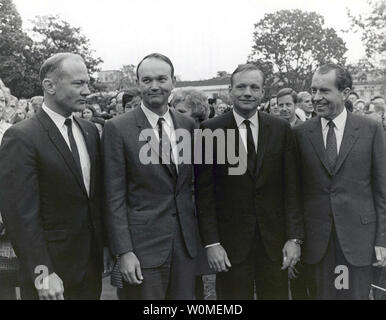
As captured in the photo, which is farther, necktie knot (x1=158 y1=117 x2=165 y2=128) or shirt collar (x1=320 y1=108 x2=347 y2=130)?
shirt collar (x1=320 y1=108 x2=347 y2=130)

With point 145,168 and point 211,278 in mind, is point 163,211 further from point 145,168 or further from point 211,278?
point 211,278

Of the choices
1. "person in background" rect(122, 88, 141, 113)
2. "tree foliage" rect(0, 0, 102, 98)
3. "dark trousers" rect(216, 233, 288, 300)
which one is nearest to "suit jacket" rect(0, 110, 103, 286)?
"dark trousers" rect(216, 233, 288, 300)

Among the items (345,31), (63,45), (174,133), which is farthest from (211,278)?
(63,45)

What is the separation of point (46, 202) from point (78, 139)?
50cm

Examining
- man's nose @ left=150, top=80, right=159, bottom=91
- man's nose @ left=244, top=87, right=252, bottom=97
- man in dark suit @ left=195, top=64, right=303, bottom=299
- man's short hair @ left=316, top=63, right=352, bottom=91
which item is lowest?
man in dark suit @ left=195, top=64, right=303, bottom=299

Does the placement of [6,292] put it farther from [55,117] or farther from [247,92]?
[247,92]

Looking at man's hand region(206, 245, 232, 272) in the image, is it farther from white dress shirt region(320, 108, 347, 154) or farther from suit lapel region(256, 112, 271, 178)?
white dress shirt region(320, 108, 347, 154)

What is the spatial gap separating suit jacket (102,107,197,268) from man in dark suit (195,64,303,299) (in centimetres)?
33

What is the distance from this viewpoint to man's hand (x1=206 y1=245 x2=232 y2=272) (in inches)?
134

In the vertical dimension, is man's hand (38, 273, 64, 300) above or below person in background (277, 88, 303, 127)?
below

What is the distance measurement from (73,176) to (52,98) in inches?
22.2

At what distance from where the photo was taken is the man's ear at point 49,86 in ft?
10.1
